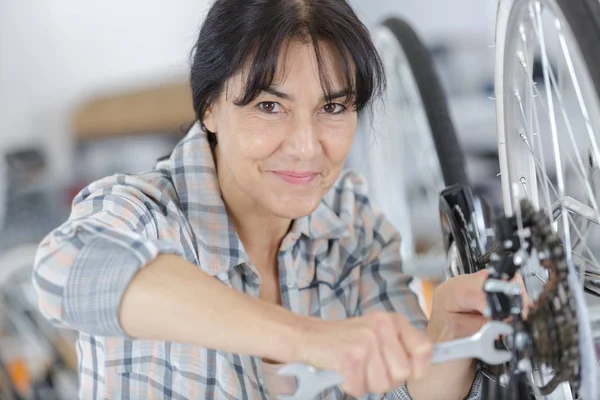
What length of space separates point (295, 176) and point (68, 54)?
283 cm

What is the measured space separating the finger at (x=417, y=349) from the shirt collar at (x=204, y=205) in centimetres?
43

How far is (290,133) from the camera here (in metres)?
0.92

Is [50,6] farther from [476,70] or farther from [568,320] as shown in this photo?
[568,320]

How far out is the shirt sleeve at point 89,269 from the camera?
668mm

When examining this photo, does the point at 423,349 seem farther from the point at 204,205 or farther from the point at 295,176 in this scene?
the point at 204,205

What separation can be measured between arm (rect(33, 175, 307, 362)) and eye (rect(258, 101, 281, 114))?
253 millimetres

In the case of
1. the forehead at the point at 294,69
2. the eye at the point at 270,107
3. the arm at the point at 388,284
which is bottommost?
the arm at the point at 388,284

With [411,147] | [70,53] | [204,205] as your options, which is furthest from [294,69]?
[70,53]

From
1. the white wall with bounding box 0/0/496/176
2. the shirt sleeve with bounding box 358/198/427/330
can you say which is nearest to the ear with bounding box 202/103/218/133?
the shirt sleeve with bounding box 358/198/427/330

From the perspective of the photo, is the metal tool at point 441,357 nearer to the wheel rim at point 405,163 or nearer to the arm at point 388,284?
the arm at point 388,284

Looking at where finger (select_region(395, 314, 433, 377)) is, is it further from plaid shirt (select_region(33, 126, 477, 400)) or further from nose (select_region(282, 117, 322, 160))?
nose (select_region(282, 117, 322, 160))

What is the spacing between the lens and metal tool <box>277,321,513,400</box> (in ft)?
2.01

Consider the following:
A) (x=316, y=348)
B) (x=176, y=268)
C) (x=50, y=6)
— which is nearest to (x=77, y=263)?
(x=176, y=268)

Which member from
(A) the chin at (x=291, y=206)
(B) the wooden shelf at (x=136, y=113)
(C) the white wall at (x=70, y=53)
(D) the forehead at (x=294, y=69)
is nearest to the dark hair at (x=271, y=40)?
(D) the forehead at (x=294, y=69)
